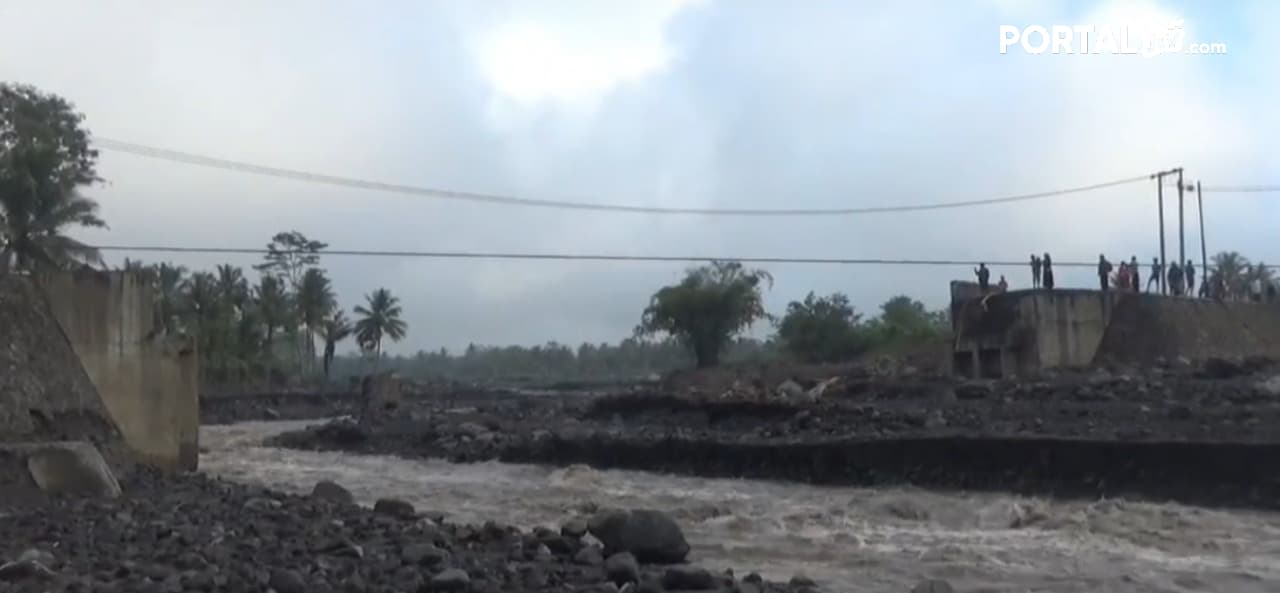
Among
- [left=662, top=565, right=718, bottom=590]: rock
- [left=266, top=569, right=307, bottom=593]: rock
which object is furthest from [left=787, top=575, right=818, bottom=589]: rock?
[left=266, top=569, right=307, bottom=593]: rock

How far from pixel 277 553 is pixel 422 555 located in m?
1.11

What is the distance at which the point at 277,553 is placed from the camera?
38.6 feet

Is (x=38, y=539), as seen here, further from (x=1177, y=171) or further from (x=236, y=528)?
(x=1177, y=171)

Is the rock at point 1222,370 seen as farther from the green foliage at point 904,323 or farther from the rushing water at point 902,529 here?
the green foliage at point 904,323

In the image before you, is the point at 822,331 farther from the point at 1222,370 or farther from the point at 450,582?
the point at 450,582

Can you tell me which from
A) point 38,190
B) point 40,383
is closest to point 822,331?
point 38,190

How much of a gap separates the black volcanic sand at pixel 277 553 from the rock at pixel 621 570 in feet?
0.27

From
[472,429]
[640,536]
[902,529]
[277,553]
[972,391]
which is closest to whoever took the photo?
[277,553]

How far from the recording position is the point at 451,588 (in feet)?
34.6

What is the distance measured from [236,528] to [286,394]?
4812 centimetres

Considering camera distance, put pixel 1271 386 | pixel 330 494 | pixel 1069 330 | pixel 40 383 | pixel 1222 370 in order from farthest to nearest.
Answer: pixel 1069 330, pixel 1222 370, pixel 1271 386, pixel 330 494, pixel 40 383

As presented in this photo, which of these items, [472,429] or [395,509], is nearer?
[395,509]

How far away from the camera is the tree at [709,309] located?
6944 cm

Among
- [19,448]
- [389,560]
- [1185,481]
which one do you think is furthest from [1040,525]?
[19,448]
